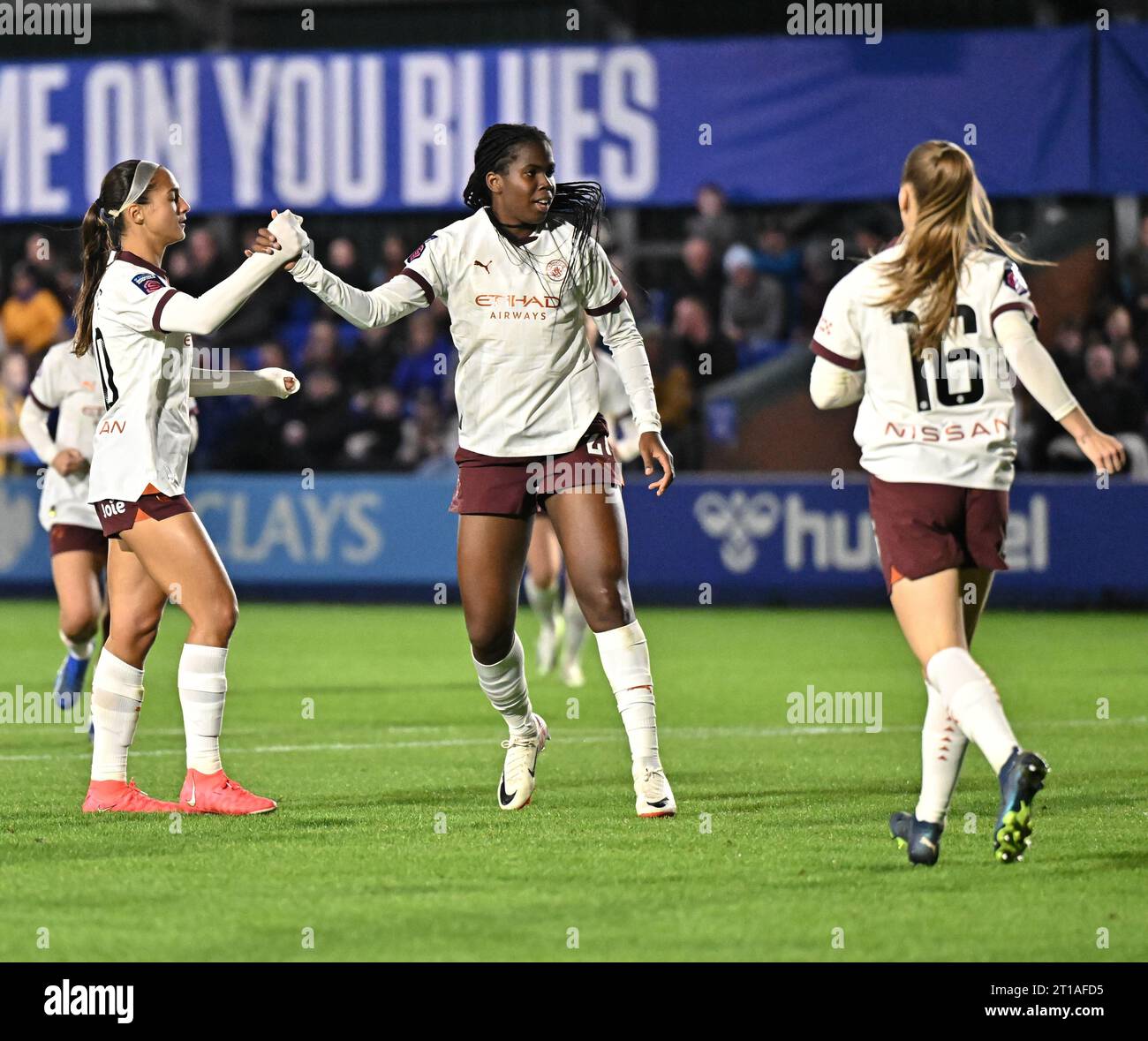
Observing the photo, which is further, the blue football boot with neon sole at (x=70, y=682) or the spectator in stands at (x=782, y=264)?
the spectator in stands at (x=782, y=264)

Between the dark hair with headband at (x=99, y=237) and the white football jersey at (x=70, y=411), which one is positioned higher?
the dark hair with headband at (x=99, y=237)

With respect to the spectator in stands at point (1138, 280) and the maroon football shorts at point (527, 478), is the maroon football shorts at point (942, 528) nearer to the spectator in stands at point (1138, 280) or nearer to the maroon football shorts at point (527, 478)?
the maroon football shorts at point (527, 478)

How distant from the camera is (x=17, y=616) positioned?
1870cm

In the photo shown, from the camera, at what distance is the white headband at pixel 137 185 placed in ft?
25.7

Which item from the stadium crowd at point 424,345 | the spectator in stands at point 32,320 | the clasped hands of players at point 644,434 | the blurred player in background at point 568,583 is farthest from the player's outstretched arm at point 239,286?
the spectator in stands at point 32,320

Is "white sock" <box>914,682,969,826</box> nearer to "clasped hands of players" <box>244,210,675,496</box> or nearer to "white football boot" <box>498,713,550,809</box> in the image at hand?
"clasped hands of players" <box>244,210,675,496</box>

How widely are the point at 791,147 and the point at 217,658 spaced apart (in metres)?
14.4

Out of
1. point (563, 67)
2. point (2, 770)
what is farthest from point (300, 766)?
point (563, 67)

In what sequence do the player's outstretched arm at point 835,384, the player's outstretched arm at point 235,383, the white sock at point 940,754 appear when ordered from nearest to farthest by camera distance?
1. the player's outstretched arm at point 835,384
2. the white sock at point 940,754
3. the player's outstretched arm at point 235,383

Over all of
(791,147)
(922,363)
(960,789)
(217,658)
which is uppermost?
(791,147)

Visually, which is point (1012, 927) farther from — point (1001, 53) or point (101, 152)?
point (101, 152)

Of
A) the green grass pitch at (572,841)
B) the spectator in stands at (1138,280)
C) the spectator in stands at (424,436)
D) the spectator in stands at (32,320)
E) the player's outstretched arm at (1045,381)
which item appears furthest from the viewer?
the spectator in stands at (32,320)

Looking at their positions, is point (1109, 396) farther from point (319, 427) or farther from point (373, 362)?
point (319, 427)

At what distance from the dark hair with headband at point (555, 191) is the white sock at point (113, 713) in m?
2.18
